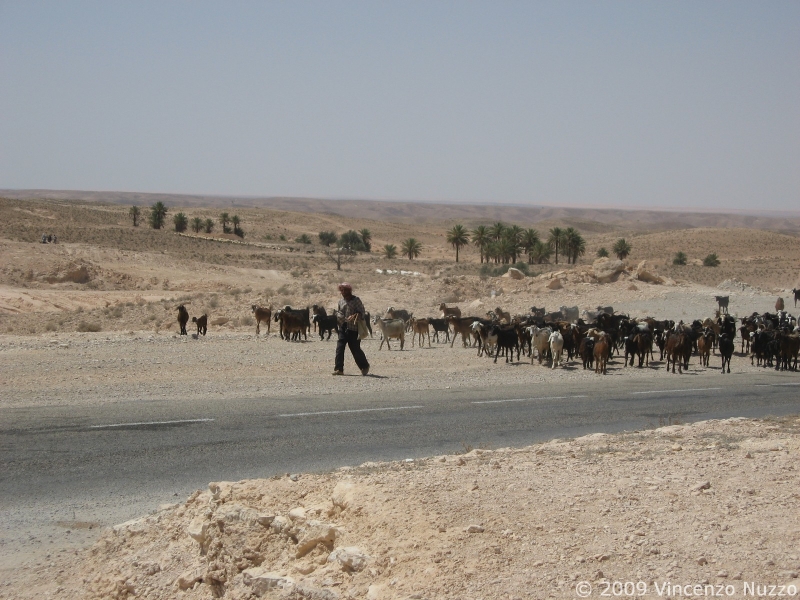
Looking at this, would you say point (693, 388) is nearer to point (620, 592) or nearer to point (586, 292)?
point (620, 592)

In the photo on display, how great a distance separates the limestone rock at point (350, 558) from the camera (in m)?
5.81

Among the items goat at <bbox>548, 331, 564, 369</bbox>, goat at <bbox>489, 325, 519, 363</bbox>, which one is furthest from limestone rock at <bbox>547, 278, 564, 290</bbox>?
goat at <bbox>548, 331, 564, 369</bbox>

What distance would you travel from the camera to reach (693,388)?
56.8 ft

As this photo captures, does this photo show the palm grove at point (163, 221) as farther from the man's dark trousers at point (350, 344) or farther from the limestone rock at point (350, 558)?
the limestone rock at point (350, 558)

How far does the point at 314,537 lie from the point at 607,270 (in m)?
38.8

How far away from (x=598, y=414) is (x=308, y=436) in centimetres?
520

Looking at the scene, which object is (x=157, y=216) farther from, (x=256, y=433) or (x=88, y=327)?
(x=256, y=433)

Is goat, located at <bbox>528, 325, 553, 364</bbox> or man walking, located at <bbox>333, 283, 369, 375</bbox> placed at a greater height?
man walking, located at <bbox>333, 283, 369, 375</bbox>

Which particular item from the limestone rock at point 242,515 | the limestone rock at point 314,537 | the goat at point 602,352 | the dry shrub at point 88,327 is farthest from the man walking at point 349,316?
the dry shrub at point 88,327

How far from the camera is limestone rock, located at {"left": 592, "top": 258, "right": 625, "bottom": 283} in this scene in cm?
4278

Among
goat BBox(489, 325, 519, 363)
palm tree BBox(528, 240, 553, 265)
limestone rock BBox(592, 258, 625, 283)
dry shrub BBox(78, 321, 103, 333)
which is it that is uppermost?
palm tree BBox(528, 240, 553, 265)

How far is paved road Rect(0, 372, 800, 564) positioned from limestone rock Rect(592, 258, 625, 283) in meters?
26.3

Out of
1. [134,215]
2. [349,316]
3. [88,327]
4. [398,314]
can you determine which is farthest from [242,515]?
[134,215]

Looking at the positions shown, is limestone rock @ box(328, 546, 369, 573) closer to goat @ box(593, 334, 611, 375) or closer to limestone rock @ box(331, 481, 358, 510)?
limestone rock @ box(331, 481, 358, 510)
